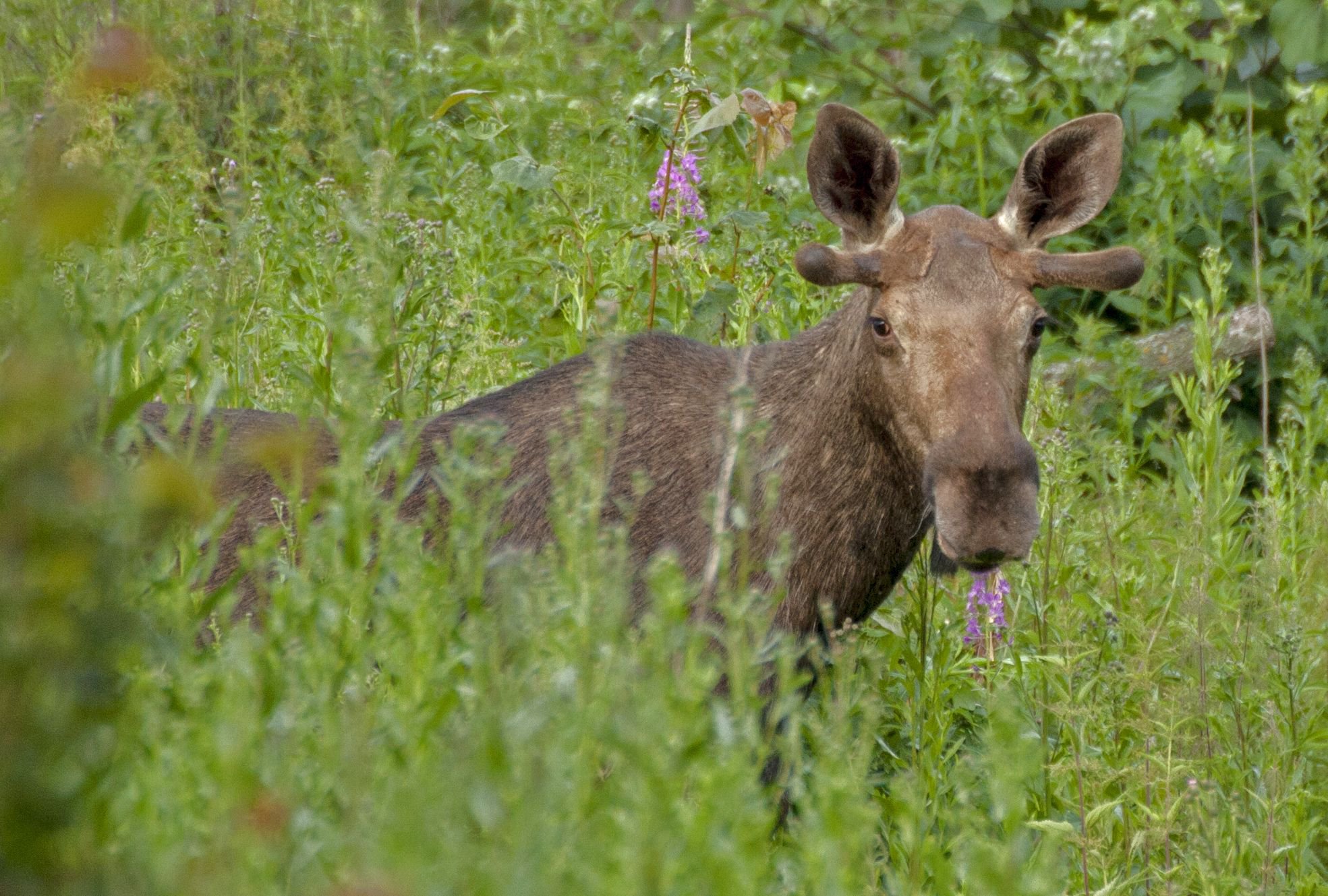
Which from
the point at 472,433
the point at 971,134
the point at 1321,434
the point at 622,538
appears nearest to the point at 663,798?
the point at 622,538

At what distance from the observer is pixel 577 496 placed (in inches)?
97.6

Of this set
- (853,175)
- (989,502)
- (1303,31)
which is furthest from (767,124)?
(1303,31)

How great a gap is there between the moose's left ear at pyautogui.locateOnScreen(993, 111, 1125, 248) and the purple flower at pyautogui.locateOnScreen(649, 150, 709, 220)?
1448mm

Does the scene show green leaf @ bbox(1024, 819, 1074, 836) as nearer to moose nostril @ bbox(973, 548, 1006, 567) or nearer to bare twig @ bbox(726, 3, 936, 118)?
moose nostril @ bbox(973, 548, 1006, 567)

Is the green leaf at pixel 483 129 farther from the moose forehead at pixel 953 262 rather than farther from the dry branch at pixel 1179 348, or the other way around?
the dry branch at pixel 1179 348

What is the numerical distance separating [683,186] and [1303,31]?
3.97 meters

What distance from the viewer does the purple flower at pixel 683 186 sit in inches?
224

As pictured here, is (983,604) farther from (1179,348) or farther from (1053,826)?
(1179,348)

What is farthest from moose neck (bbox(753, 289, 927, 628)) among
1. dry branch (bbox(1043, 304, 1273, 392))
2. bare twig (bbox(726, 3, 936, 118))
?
bare twig (bbox(726, 3, 936, 118))

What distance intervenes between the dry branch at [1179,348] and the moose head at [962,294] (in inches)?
116

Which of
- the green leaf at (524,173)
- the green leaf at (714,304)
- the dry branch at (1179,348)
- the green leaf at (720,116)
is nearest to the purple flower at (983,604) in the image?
the green leaf at (714,304)

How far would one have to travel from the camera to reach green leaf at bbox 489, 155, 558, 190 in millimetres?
5344

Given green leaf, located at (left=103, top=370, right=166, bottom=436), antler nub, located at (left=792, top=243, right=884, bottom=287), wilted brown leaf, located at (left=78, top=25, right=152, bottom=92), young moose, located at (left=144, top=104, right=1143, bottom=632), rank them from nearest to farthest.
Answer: wilted brown leaf, located at (left=78, top=25, right=152, bottom=92) < green leaf, located at (left=103, top=370, right=166, bottom=436) < young moose, located at (left=144, top=104, right=1143, bottom=632) < antler nub, located at (left=792, top=243, right=884, bottom=287)

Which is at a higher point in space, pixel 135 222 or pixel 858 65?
pixel 858 65
